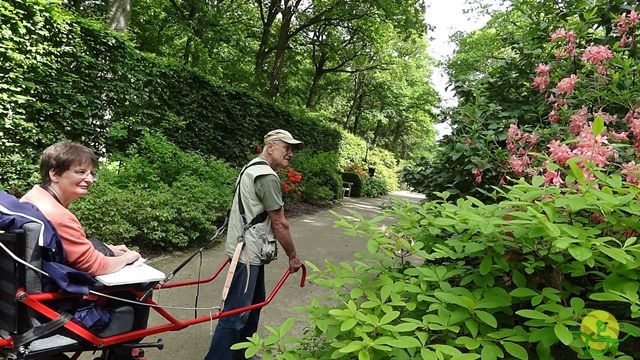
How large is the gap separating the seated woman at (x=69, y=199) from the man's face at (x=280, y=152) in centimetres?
128

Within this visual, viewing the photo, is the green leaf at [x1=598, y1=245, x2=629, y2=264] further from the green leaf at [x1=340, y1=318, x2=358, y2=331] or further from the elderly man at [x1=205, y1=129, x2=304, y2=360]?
the elderly man at [x1=205, y1=129, x2=304, y2=360]

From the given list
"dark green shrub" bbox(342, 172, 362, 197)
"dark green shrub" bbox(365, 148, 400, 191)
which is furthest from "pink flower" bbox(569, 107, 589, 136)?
"dark green shrub" bbox(365, 148, 400, 191)

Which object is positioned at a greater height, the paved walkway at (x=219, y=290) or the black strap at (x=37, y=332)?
the black strap at (x=37, y=332)

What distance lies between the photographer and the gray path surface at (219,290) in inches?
143

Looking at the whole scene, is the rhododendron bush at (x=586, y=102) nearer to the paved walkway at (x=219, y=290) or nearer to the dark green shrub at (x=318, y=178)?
the paved walkway at (x=219, y=290)

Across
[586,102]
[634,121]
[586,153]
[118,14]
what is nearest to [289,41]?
[118,14]

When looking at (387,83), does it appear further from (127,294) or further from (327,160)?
(127,294)

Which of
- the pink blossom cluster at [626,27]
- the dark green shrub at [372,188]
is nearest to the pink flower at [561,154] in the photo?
the pink blossom cluster at [626,27]

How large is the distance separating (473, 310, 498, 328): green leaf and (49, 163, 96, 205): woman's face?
7.34ft

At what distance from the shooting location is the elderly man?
9.80 feet

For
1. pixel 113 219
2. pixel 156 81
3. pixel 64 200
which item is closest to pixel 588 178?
pixel 64 200

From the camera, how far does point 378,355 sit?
129cm

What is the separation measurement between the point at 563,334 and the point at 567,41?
2550 mm

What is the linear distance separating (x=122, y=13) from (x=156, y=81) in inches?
60.6
